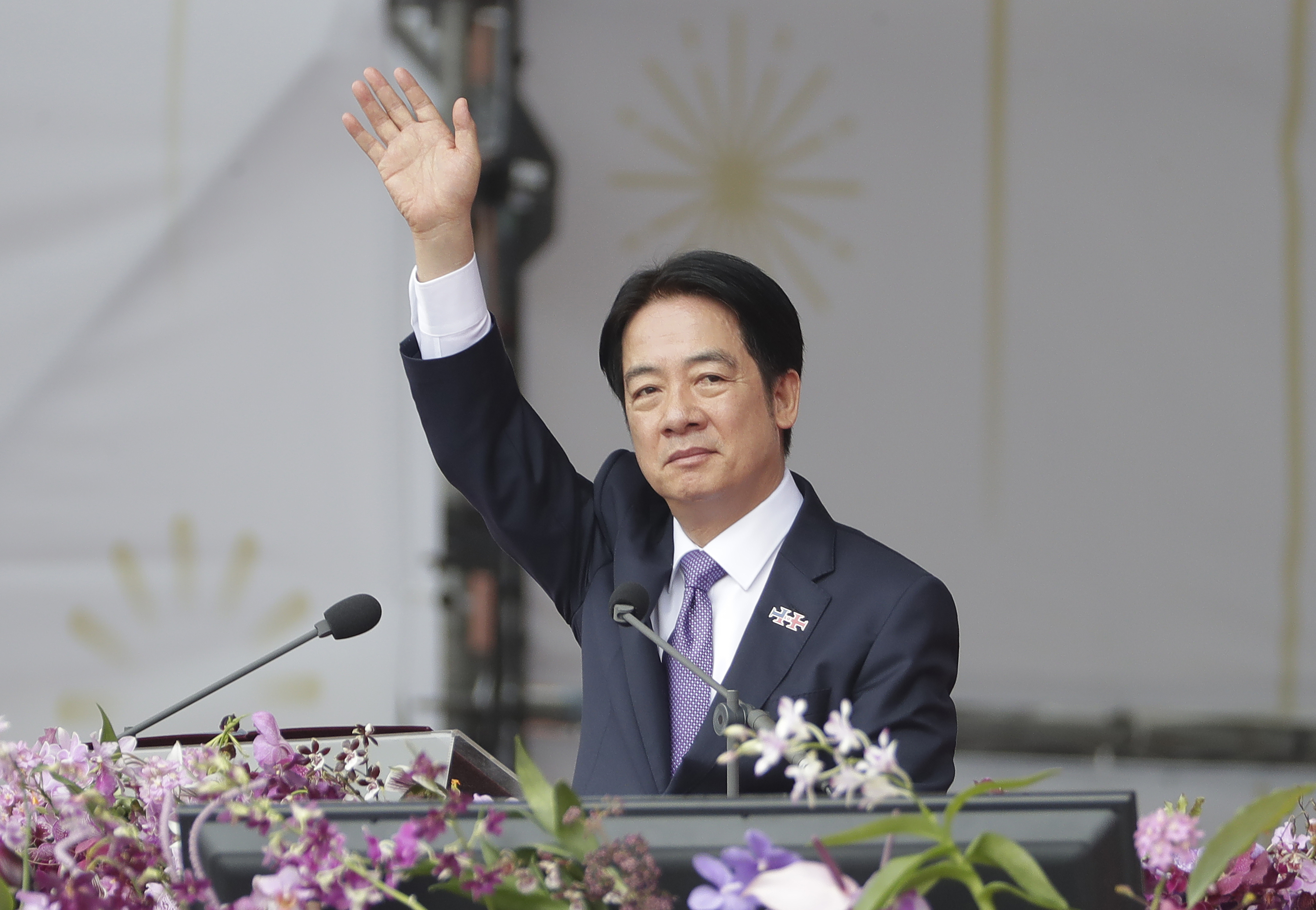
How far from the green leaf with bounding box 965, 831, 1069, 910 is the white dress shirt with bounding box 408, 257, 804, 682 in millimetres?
870

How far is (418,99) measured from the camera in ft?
5.21

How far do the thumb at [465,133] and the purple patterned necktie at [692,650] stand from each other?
0.53m

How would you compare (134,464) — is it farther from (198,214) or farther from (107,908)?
(107,908)

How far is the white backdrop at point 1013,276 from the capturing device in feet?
8.63

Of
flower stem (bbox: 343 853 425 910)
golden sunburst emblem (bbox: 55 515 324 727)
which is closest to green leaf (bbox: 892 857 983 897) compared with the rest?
flower stem (bbox: 343 853 425 910)

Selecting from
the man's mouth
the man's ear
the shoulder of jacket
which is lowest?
the shoulder of jacket

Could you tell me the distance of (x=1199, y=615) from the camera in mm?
2633

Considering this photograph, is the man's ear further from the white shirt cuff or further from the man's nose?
the white shirt cuff

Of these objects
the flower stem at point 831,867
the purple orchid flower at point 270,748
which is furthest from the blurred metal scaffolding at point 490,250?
the flower stem at point 831,867

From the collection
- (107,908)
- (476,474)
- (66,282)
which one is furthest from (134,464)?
(107,908)

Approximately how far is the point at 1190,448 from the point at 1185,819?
2.14m

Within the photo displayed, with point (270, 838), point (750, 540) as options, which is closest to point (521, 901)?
point (270, 838)

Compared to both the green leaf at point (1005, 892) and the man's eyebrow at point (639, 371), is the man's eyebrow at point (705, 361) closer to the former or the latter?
the man's eyebrow at point (639, 371)

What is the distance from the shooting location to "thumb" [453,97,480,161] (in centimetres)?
152
